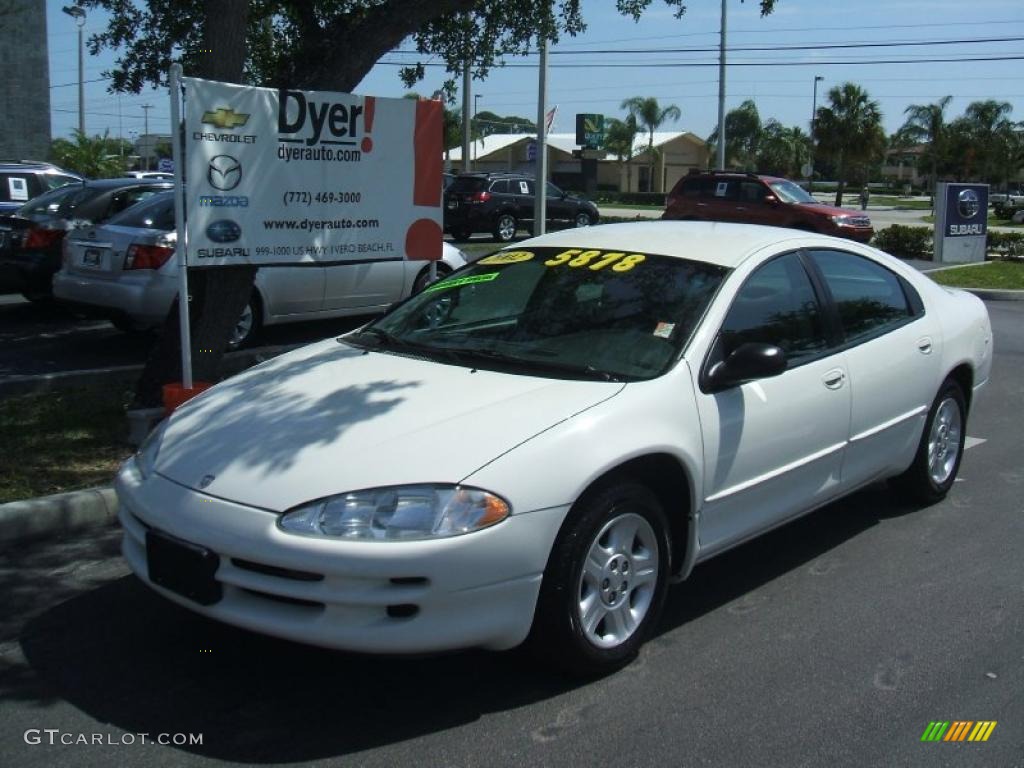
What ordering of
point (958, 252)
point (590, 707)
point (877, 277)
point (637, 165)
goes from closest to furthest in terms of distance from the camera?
point (590, 707)
point (877, 277)
point (958, 252)
point (637, 165)

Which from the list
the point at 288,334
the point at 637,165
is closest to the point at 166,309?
the point at 288,334

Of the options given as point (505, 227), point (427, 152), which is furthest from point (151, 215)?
point (505, 227)

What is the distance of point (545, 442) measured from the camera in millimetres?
3582

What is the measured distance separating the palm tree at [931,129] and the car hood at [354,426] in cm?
7256

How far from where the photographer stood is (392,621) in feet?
10.9

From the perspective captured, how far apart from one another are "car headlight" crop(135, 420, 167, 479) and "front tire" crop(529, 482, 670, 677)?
5.01ft

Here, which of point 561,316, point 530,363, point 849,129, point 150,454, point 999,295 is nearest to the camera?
point 150,454

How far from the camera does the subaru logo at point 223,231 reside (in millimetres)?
6191

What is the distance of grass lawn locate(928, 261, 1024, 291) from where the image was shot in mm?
16984

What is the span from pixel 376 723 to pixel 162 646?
1.03 metres

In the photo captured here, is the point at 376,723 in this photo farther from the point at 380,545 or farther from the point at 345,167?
the point at 345,167

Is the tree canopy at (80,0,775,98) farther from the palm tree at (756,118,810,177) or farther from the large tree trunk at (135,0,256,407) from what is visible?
the palm tree at (756,118,810,177)

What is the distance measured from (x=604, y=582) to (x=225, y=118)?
377cm

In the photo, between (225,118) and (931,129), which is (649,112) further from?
(225,118)
